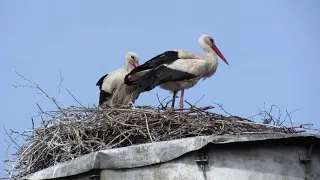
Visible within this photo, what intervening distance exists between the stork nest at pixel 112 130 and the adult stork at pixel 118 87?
2.27 metres

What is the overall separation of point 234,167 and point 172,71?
295cm

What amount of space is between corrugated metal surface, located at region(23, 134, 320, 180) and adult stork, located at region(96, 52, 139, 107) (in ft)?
11.9

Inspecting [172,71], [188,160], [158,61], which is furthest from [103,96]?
[188,160]

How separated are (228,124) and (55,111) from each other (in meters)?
1.90

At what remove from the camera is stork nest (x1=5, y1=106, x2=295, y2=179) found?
6289 millimetres

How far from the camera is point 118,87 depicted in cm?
928

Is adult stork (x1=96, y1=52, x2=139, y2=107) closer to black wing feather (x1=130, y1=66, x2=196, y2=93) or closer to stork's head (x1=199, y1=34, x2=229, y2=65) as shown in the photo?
black wing feather (x1=130, y1=66, x2=196, y2=93)

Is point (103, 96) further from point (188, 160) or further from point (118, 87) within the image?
point (188, 160)

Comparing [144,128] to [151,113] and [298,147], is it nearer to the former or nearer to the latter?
[151,113]

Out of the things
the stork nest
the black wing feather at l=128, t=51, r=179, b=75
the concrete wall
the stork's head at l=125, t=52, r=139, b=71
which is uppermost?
the stork's head at l=125, t=52, r=139, b=71

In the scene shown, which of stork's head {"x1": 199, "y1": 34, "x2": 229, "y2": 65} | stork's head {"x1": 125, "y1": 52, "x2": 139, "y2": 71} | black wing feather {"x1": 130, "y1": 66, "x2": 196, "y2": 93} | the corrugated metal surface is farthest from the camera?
stork's head {"x1": 125, "y1": 52, "x2": 139, "y2": 71}

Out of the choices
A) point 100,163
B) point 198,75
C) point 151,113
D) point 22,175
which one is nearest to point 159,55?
point 198,75

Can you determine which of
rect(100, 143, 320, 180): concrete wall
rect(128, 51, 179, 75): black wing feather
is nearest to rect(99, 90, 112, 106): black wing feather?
rect(128, 51, 179, 75): black wing feather

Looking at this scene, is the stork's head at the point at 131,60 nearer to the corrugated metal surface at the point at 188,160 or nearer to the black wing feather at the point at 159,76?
the black wing feather at the point at 159,76
